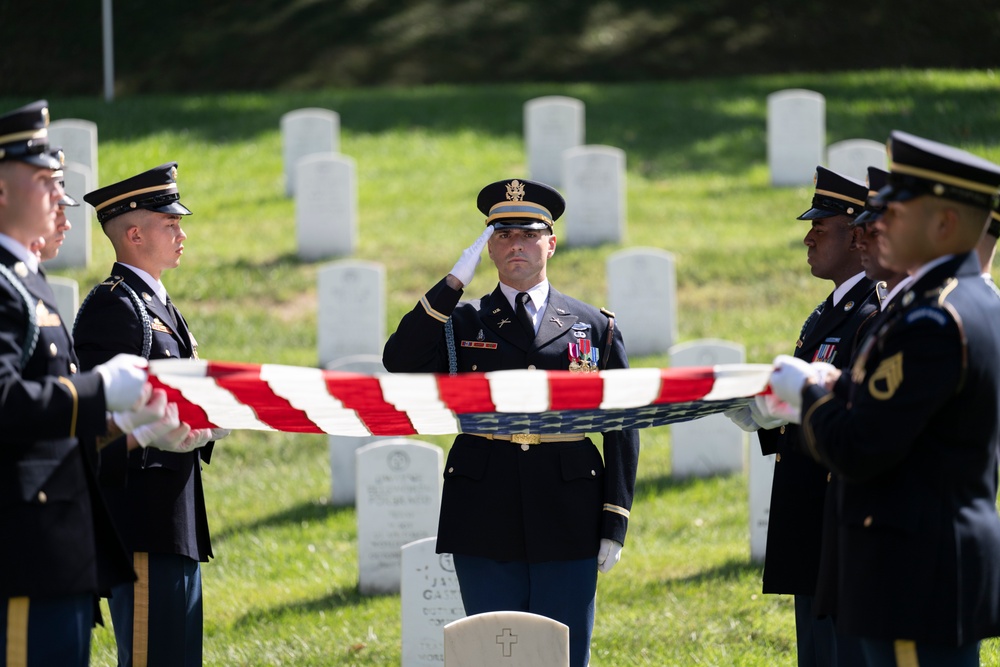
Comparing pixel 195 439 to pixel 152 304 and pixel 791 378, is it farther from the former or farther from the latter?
pixel 791 378

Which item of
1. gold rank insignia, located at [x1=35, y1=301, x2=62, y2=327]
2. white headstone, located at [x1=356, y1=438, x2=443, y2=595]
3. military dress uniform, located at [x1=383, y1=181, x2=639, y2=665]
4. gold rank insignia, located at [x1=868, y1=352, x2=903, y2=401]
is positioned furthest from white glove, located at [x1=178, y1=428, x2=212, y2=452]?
white headstone, located at [x1=356, y1=438, x2=443, y2=595]

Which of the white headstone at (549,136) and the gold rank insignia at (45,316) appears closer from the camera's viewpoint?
the gold rank insignia at (45,316)

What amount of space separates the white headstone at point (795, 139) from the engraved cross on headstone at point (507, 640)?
36.7 feet

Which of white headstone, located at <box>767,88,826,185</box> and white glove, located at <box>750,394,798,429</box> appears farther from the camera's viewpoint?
white headstone, located at <box>767,88,826,185</box>

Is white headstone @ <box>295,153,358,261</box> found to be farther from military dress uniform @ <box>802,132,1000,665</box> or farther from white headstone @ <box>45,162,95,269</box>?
military dress uniform @ <box>802,132,1000,665</box>

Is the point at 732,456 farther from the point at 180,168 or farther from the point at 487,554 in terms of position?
the point at 180,168

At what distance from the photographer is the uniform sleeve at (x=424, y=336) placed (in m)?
4.69

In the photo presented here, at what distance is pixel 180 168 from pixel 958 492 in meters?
12.9

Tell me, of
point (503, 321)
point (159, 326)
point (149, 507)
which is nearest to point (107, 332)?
point (159, 326)

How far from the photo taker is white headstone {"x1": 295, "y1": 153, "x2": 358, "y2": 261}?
1276 cm

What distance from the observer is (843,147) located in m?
12.9

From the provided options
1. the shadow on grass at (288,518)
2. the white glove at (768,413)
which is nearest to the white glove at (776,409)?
the white glove at (768,413)

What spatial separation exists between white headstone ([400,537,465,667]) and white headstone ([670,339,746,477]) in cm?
296

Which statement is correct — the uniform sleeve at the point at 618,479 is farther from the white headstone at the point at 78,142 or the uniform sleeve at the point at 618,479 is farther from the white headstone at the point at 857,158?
the white headstone at the point at 78,142
